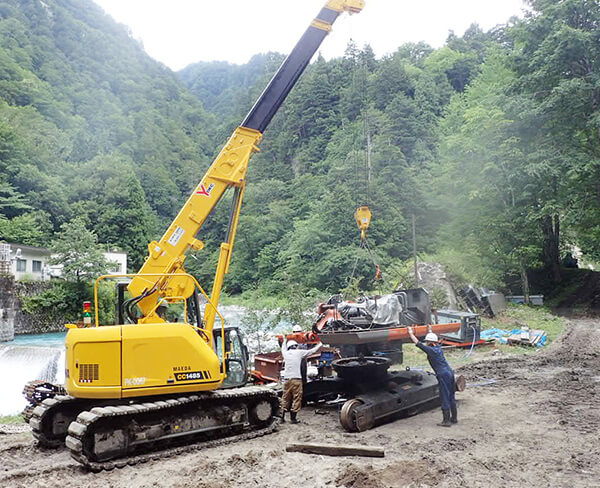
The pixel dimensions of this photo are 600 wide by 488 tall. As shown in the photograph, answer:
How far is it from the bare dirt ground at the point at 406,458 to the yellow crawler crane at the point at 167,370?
1.22 ft

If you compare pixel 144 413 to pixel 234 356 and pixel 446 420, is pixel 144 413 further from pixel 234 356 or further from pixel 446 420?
pixel 446 420

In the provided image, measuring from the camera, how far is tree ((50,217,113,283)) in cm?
3422

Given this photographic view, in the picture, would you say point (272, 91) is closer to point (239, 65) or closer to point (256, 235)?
point (256, 235)

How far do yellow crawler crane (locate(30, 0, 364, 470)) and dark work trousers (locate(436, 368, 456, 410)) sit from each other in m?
2.67

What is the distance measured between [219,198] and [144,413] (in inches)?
144

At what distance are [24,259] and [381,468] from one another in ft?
123

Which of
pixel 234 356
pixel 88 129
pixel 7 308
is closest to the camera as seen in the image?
pixel 234 356

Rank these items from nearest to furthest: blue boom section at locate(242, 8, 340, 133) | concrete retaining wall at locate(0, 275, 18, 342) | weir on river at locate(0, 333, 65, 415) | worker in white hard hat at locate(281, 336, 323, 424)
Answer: worker in white hard hat at locate(281, 336, 323, 424) → blue boom section at locate(242, 8, 340, 133) → weir on river at locate(0, 333, 65, 415) → concrete retaining wall at locate(0, 275, 18, 342)

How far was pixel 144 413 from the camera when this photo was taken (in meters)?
6.84

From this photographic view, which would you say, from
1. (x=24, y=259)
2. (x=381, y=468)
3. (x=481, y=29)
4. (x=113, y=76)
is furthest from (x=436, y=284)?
(x=113, y=76)

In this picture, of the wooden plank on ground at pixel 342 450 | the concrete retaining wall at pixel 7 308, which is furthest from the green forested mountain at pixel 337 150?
the concrete retaining wall at pixel 7 308

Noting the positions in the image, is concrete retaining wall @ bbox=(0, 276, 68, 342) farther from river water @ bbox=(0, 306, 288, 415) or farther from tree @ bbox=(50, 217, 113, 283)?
river water @ bbox=(0, 306, 288, 415)

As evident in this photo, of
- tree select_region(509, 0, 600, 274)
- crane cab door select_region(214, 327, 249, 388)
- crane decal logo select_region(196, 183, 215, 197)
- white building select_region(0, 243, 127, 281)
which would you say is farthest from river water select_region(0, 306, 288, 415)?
white building select_region(0, 243, 127, 281)

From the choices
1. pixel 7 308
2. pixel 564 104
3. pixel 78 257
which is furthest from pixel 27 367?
pixel 564 104
